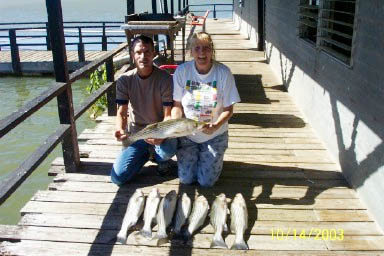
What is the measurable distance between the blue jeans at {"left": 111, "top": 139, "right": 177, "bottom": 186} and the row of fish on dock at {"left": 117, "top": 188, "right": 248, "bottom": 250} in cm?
44

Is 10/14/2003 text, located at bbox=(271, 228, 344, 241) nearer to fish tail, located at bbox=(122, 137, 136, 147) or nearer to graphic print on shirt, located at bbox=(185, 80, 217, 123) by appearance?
graphic print on shirt, located at bbox=(185, 80, 217, 123)

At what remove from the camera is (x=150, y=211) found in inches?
145

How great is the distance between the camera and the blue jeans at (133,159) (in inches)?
169

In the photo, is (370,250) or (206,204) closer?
(370,250)

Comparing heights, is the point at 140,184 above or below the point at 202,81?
below

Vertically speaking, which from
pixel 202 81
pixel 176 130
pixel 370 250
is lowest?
pixel 370 250

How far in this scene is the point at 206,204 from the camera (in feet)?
12.3

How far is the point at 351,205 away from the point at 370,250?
2.31 feet

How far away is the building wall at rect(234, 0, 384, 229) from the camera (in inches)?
142

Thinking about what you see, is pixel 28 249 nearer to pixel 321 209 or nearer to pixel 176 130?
pixel 176 130

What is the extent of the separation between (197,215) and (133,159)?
108 cm

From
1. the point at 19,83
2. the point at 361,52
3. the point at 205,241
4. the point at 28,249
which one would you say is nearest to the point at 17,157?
the point at 28,249

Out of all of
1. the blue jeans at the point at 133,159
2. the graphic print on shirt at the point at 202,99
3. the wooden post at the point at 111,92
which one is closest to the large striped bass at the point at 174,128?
the graphic print on shirt at the point at 202,99

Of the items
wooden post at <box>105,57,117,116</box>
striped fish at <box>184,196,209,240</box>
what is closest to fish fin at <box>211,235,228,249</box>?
striped fish at <box>184,196,209,240</box>
